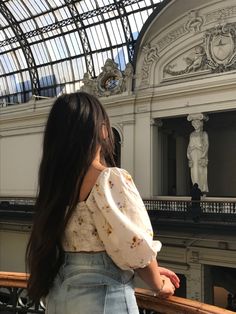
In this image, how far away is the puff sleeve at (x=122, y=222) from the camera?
6.19 feet

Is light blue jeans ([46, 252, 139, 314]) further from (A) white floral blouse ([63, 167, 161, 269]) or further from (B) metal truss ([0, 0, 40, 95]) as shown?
(B) metal truss ([0, 0, 40, 95])

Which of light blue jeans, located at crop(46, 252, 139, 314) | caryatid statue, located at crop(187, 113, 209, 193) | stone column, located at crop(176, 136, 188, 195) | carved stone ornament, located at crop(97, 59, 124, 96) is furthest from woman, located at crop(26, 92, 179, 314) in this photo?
stone column, located at crop(176, 136, 188, 195)

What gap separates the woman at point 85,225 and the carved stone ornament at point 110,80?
1803cm

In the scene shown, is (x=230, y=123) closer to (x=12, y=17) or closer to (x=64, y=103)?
(x=12, y=17)

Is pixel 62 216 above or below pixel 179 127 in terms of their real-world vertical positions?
below

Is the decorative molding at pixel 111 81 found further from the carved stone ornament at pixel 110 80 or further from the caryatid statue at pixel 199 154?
the caryatid statue at pixel 199 154

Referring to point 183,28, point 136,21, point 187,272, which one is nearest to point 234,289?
point 187,272

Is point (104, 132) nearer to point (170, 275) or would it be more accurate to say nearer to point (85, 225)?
point (85, 225)

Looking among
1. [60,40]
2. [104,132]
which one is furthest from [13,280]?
[60,40]

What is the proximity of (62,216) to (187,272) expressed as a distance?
15.3 meters

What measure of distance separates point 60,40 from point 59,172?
24.7m

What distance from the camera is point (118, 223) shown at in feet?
6.21

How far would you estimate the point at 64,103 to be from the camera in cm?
211

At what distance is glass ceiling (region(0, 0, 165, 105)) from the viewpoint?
22469 millimetres
